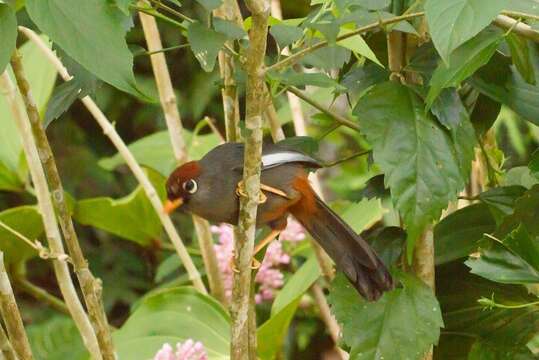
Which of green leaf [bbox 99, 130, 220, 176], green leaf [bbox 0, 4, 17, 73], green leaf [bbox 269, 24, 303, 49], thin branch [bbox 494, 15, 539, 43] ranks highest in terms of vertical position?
green leaf [bbox 0, 4, 17, 73]

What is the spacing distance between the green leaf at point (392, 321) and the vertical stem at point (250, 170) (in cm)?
20

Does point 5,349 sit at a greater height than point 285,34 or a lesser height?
lesser

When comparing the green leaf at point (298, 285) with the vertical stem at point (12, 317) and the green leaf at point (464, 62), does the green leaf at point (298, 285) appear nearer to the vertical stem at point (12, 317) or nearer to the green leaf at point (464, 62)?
the vertical stem at point (12, 317)

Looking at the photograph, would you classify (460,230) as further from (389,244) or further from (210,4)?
(210,4)

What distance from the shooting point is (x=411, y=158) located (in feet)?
4.68

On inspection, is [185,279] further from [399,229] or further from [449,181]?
[449,181]

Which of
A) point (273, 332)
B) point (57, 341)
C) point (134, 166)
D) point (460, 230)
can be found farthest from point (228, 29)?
point (57, 341)

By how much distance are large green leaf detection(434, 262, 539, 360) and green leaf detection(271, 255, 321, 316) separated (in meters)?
0.48

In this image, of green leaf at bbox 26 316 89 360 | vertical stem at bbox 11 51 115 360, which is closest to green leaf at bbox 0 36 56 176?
green leaf at bbox 26 316 89 360

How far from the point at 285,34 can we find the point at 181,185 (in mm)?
539

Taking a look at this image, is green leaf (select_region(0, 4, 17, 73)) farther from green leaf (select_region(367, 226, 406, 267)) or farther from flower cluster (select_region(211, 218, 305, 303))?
flower cluster (select_region(211, 218, 305, 303))

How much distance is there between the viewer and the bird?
5.33ft

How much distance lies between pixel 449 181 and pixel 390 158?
9 cm

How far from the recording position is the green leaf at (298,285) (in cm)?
225
